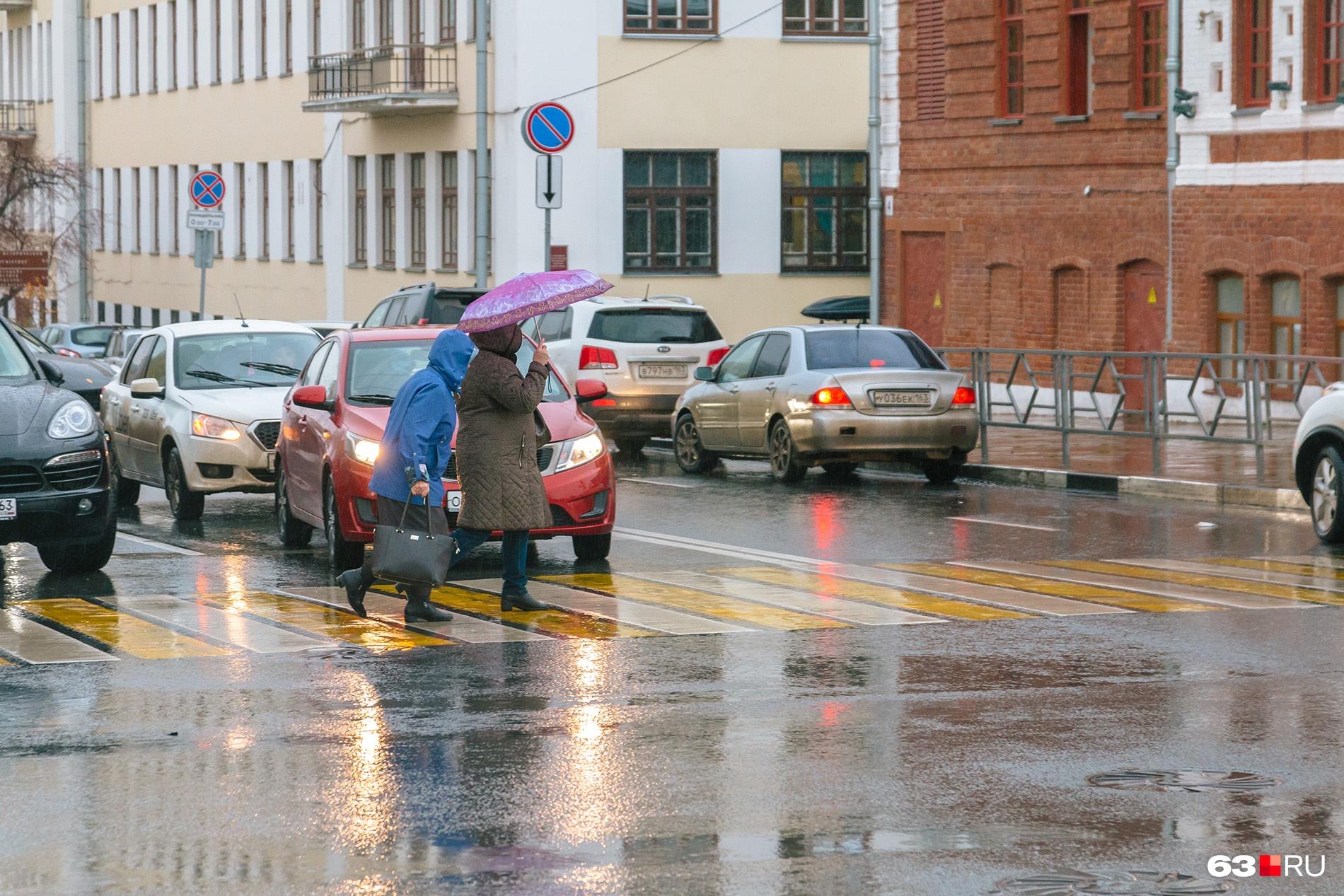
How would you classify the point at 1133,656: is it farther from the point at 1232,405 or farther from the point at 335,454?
the point at 1232,405

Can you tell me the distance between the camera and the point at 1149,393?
21500 millimetres

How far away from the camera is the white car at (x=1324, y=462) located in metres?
15.7

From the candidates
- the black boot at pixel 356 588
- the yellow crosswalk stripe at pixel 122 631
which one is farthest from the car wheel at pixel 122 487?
the black boot at pixel 356 588

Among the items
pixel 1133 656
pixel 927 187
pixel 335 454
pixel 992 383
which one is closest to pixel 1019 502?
pixel 992 383

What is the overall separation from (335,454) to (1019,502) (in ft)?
24.2

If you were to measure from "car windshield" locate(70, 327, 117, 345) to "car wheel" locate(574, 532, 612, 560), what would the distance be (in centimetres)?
2880

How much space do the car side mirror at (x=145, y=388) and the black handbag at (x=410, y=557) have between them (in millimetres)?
7011

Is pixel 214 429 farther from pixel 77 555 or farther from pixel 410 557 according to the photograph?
pixel 410 557

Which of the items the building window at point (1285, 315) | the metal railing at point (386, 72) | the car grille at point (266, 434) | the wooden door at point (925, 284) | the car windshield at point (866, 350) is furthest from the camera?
the metal railing at point (386, 72)

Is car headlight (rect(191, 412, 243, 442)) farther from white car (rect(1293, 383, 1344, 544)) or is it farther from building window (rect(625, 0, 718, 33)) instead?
building window (rect(625, 0, 718, 33))

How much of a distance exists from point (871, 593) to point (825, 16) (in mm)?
30767

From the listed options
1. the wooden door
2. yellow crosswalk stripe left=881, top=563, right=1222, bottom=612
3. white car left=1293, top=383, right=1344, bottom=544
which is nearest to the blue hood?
yellow crosswalk stripe left=881, top=563, right=1222, bottom=612

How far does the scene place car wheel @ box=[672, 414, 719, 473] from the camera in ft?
78.1

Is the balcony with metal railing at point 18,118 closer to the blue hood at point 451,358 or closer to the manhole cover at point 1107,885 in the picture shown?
the blue hood at point 451,358
